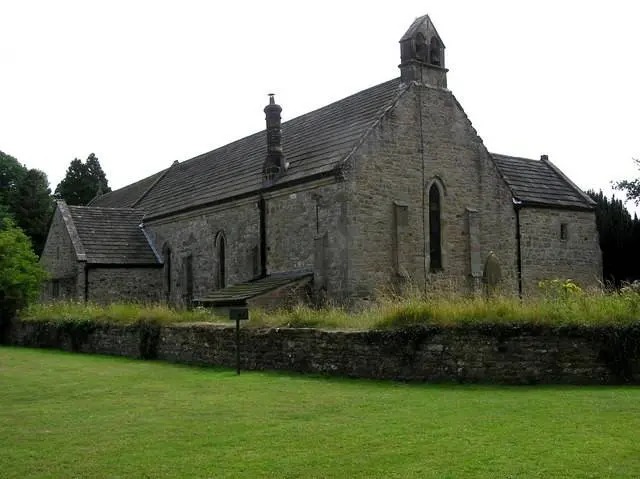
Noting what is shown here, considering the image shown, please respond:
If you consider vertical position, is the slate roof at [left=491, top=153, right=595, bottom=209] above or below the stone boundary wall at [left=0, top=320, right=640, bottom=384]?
above

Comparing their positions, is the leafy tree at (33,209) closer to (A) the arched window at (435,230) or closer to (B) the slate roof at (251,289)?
(B) the slate roof at (251,289)

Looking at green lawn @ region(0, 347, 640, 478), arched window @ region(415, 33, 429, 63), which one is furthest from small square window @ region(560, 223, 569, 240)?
green lawn @ region(0, 347, 640, 478)

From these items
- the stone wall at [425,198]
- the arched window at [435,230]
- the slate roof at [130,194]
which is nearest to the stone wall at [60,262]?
the slate roof at [130,194]

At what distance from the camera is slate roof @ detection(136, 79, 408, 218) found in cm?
2644

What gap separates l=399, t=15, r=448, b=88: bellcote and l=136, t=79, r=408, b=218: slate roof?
2.33 feet

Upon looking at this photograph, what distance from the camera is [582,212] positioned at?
110 feet

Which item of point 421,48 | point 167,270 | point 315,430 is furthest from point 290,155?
point 315,430

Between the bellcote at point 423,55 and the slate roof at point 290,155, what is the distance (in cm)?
71

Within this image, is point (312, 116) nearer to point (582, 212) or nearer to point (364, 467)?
point (582, 212)

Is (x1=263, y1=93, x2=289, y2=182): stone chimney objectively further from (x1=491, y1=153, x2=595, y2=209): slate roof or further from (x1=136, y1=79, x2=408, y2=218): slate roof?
(x1=491, y1=153, x2=595, y2=209): slate roof

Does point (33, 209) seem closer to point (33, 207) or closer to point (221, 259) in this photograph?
point (33, 207)

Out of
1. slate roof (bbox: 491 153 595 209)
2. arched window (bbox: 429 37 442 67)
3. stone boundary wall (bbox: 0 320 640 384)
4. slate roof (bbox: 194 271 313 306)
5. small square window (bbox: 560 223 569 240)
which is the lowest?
stone boundary wall (bbox: 0 320 640 384)

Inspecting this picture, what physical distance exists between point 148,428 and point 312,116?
75.0 ft

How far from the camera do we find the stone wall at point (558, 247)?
30797 millimetres
